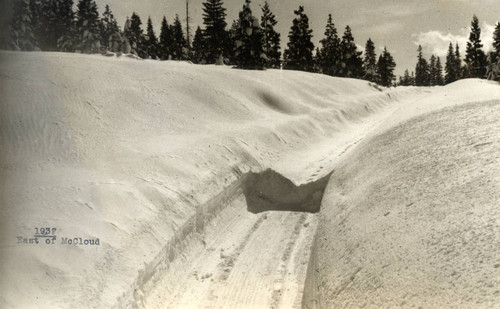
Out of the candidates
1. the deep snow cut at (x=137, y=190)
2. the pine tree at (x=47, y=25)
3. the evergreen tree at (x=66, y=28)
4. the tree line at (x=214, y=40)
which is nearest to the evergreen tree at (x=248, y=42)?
the tree line at (x=214, y=40)

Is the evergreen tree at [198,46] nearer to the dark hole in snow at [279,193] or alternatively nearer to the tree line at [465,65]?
the tree line at [465,65]

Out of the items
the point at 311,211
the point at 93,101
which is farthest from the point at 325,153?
the point at 93,101

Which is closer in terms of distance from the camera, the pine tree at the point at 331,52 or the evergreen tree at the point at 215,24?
the evergreen tree at the point at 215,24

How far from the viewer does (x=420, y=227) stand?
5262mm

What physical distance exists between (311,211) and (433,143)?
3.69 meters

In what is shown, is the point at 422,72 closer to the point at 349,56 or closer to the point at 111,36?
the point at 349,56

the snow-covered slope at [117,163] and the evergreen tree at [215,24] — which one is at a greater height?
the evergreen tree at [215,24]

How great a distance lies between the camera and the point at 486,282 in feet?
12.7

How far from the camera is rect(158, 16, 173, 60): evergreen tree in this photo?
60869mm

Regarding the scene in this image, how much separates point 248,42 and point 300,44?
57.8ft

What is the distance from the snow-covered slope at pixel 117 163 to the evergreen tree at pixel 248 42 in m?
19.5

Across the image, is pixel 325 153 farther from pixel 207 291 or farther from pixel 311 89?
pixel 311 89

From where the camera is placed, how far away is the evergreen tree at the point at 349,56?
204 ft
